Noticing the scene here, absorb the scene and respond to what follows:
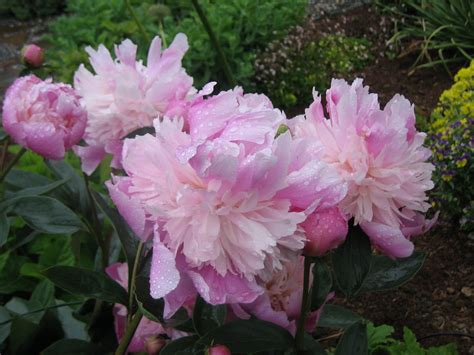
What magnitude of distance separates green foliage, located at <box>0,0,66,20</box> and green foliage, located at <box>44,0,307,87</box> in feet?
7.47

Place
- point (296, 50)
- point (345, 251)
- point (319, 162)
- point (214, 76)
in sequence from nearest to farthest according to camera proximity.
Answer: point (319, 162), point (345, 251), point (214, 76), point (296, 50)

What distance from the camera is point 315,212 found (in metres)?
0.70

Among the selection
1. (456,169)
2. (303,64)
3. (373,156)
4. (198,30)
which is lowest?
(303,64)

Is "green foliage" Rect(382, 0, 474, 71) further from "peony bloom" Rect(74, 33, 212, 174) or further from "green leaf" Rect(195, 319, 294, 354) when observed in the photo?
"green leaf" Rect(195, 319, 294, 354)

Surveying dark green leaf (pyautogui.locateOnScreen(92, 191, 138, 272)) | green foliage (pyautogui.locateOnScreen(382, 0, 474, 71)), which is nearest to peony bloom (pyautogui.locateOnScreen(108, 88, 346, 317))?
dark green leaf (pyautogui.locateOnScreen(92, 191, 138, 272))

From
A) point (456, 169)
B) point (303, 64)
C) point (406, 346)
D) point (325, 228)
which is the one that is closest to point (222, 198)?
point (325, 228)

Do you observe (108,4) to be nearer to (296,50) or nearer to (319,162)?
(296,50)

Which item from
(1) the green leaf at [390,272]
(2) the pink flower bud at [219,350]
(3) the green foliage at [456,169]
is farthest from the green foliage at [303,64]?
(2) the pink flower bud at [219,350]

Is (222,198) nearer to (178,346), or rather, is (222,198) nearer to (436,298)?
(178,346)

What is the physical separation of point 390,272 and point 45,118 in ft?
1.73

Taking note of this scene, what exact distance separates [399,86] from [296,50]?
2.13 ft

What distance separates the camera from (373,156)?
2.50 feet

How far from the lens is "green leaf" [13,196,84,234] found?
4.00ft

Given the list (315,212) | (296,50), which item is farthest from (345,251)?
(296,50)
